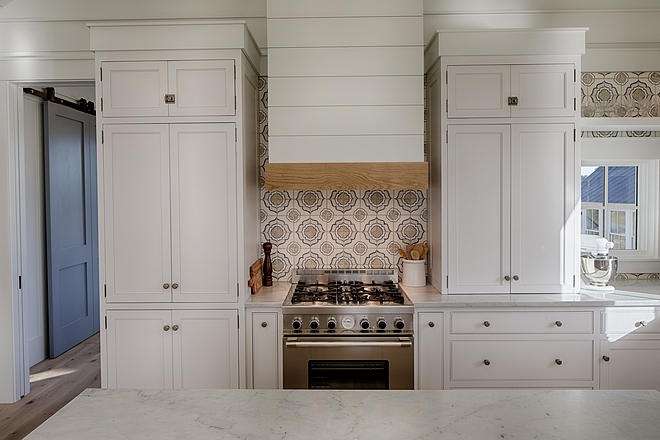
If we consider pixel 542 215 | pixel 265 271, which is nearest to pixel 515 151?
pixel 542 215

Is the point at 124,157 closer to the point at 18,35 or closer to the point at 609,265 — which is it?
the point at 18,35

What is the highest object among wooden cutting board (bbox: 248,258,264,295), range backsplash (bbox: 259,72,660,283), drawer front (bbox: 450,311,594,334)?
range backsplash (bbox: 259,72,660,283)

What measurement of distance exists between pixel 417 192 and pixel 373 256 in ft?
1.87

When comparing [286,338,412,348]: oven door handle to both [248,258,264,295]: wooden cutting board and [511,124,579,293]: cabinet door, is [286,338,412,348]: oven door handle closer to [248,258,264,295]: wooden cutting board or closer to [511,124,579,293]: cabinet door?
[248,258,264,295]: wooden cutting board

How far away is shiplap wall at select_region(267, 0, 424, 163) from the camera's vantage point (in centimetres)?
285

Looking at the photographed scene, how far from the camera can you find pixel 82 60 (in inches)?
129

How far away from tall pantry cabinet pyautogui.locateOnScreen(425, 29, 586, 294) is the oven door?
57cm

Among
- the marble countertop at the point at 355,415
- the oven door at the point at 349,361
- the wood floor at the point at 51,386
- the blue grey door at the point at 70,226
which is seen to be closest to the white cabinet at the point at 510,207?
the oven door at the point at 349,361

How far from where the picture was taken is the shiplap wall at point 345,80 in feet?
9.36

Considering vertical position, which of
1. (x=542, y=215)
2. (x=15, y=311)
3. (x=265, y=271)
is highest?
(x=542, y=215)

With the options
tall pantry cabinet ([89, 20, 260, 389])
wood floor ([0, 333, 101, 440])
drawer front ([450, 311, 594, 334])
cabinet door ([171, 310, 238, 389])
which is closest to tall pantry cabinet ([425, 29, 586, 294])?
drawer front ([450, 311, 594, 334])

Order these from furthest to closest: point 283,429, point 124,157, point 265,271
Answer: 1. point 265,271
2. point 124,157
3. point 283,429

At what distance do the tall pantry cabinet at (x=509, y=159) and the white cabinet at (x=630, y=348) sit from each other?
1.03 ft

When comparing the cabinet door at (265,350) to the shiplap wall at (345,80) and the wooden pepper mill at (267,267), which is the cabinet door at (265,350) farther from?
the shiplap wall at (345,80)
